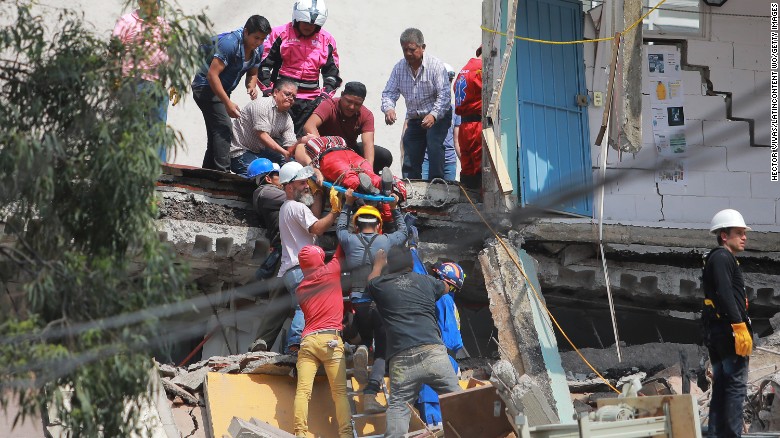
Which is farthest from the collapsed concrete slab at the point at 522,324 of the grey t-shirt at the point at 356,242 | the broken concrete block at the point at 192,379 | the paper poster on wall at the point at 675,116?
the broken concrete block at the point at 192,379

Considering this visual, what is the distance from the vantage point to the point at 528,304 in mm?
12969

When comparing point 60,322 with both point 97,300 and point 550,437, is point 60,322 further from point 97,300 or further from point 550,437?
point 550,437

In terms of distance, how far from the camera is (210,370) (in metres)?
12.6

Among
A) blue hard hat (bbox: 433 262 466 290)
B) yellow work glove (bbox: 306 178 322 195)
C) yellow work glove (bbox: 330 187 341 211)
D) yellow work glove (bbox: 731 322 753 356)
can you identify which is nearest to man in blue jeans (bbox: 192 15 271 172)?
yellow work glove (bbox: 306 178 322 195)

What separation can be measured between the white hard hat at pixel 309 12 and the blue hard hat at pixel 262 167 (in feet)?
4.98

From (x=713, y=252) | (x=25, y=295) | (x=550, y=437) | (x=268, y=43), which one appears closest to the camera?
(x=25, y=295)

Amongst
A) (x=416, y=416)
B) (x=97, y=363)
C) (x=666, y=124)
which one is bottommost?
(x=416, y=416)

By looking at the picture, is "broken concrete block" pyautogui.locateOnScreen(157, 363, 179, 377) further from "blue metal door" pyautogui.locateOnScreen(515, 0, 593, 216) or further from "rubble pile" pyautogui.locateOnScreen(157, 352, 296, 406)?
"blue metal door" pyautogui.locateOnScreen(515, 0, 593, 216)

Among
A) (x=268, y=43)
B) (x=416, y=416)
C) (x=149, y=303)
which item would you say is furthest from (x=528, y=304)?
(x=149, y=303)

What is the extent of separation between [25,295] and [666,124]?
30.0 feet

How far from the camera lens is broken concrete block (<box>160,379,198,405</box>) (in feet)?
39.8

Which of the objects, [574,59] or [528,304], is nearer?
[528,304]

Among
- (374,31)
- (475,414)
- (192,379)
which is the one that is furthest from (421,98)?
(374,31)

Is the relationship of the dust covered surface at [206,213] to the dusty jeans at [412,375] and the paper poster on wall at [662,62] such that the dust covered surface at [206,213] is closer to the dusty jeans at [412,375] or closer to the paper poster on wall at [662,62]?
the dusty jeans at [412,375]
